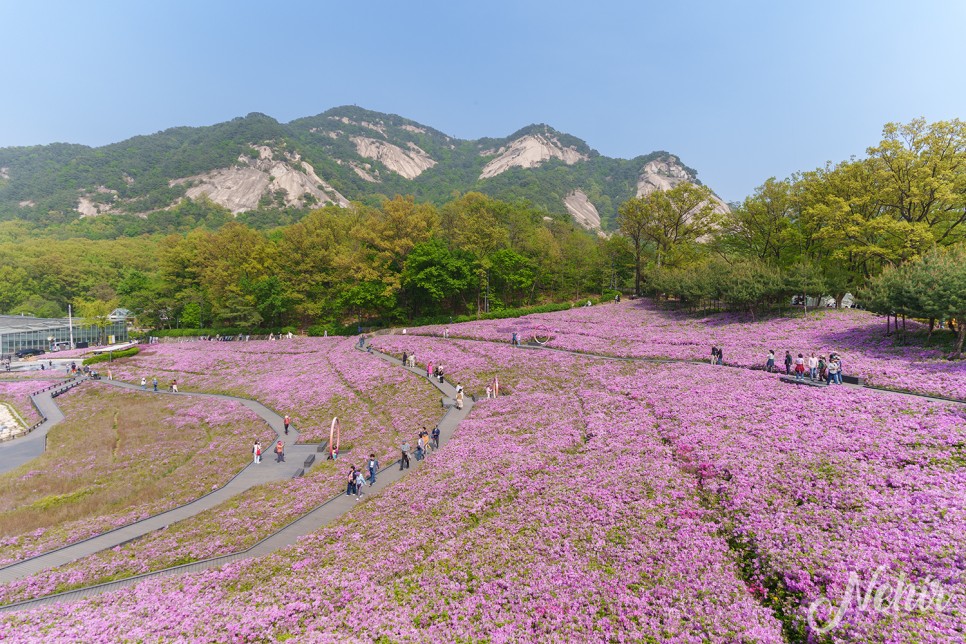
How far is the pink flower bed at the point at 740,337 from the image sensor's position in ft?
72.5

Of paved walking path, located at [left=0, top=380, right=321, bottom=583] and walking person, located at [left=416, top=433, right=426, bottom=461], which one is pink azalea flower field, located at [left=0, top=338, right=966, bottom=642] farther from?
paved walking path, located at [left=0, top=380, right=321, bottom=583]

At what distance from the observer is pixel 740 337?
1401 inches

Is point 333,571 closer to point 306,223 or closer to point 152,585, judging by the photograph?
point 152,585

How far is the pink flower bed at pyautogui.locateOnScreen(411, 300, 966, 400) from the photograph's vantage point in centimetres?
2211

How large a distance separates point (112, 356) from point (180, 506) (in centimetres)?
5441

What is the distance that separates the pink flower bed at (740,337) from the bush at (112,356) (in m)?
42.2

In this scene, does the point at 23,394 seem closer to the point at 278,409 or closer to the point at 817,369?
the point at 278,409

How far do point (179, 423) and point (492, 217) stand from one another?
170 feet

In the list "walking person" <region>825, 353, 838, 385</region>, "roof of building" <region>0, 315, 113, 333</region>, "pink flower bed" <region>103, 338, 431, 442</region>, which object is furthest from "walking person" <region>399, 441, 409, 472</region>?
"roof of building" <region>0, 315, 113, 333</region>

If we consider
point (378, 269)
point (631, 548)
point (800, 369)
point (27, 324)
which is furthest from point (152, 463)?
point (27, 324)

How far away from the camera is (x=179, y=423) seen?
103 ft

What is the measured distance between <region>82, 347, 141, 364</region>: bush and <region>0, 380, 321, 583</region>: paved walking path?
1980 cm

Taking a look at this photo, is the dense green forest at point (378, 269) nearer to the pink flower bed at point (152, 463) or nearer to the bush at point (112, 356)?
the bush at point (112, 356)

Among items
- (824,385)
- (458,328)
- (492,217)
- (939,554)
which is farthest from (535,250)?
(939,554)
